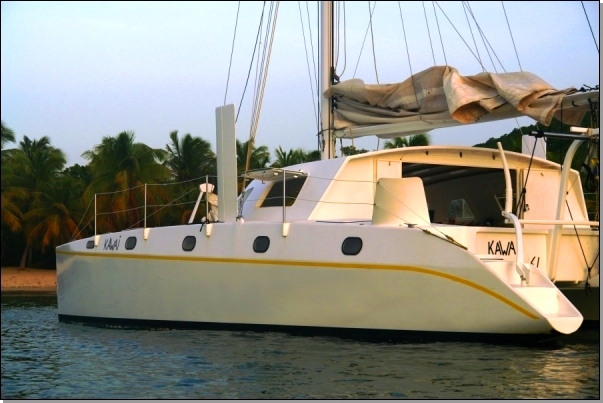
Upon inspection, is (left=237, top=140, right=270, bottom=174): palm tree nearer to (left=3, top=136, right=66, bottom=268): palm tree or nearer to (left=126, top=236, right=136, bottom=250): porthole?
(left=3, top=136, right=66, bottom=268): palm tree

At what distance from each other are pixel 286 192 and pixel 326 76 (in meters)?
2.36

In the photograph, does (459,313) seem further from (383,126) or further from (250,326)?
(383,126)

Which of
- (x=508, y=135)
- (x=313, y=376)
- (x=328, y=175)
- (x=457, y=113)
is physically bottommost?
(x=313, y=376)

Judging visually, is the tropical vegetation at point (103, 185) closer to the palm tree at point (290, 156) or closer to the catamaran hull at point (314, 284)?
the palm tree at point (290, 156)

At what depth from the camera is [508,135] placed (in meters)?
29.3

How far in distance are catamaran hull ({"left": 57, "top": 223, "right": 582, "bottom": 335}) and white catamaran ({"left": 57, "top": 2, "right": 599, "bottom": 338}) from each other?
0.02m

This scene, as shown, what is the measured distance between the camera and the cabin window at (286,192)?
1291 cm

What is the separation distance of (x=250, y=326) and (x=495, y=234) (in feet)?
11.4

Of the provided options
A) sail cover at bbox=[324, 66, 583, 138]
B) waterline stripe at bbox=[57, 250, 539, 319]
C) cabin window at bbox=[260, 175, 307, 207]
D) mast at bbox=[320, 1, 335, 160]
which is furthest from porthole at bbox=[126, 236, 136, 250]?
sail cover at bbox=[324, 66, 583, 138]

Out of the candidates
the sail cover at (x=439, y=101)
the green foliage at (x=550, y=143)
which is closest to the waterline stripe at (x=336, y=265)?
the sail cover at (x=439, y=101)

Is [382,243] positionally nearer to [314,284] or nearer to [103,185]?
[314,284]

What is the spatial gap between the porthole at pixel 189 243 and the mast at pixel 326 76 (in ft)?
9.68

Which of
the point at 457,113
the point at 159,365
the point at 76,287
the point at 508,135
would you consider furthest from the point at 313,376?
the point at 508,135

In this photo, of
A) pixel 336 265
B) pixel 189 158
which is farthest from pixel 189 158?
pixel 336 265
